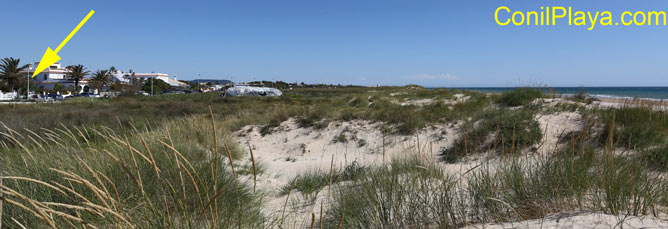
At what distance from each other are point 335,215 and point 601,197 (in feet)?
6.70

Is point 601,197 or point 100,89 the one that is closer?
point 601,197

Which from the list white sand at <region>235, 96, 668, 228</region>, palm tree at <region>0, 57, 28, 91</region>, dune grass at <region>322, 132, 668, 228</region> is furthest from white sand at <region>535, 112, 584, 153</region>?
palm tree at <region>0, 57, 28, 91</region>

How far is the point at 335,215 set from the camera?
9.87ft

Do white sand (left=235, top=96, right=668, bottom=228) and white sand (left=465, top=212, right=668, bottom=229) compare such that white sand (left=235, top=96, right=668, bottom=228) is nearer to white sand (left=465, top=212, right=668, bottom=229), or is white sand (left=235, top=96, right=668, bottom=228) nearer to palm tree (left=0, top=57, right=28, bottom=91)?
white sand (left=465, top=212, right=668, bottom=229)

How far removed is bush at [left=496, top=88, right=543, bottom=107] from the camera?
10.2m

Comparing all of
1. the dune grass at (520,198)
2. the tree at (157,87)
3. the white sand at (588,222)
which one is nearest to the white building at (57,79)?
the tree at (157,87)

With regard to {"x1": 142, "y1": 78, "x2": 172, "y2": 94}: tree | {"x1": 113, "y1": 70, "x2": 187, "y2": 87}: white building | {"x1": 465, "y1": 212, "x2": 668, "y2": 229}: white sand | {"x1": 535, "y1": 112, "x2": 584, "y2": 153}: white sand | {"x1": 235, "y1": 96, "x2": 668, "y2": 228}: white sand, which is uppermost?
{"x1": 113, "y1": 70, "x2": 187, "y2": 87}: white building

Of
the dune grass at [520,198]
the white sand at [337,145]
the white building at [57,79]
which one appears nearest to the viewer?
the dune grass at [520,198]

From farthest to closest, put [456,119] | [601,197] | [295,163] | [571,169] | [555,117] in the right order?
1. [456,119]
2. [555,117]
3. [295,163]
4. [571,169]
5. [601,197]

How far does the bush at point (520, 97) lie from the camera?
1023 centimetres

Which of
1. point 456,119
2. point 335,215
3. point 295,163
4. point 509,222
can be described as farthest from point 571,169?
point 456,119

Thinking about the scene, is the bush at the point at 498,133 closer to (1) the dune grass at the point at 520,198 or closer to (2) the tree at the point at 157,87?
(1) the dune grass at the point at 520,198

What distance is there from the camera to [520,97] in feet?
34.3

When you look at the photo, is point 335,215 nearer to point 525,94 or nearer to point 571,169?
point 571,169
